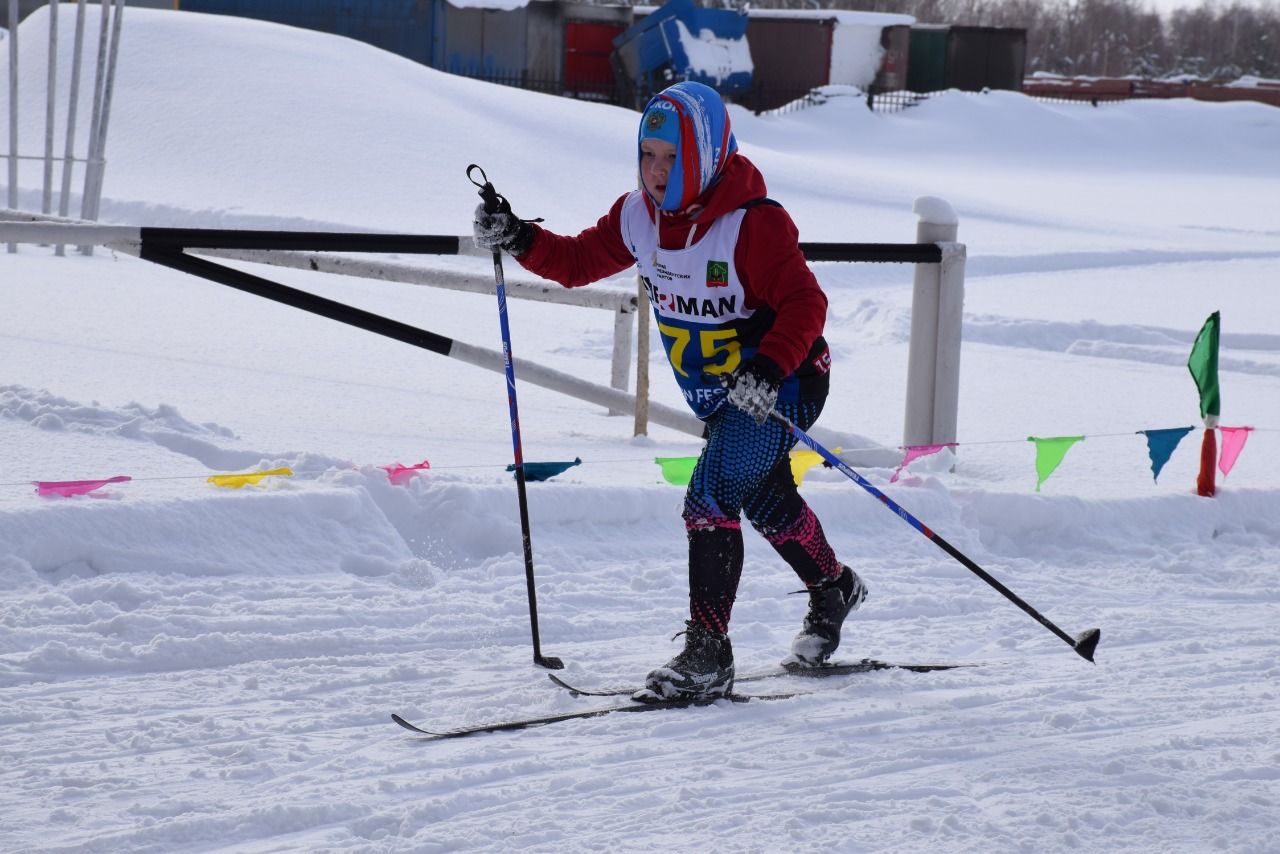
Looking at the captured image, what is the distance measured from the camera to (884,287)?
44.0 ft

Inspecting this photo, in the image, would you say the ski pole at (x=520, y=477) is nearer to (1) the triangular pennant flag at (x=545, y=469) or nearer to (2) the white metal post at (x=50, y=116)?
(1) the triangular pennant flag at (x=545, y=469)

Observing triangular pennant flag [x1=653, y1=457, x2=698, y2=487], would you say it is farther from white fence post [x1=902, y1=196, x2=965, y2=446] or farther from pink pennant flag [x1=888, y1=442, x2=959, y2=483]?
white fence post [x1=902, y1=196, x2=965, y2=446]

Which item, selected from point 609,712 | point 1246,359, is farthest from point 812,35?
point 609,712

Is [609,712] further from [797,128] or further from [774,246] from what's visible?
[797,128]

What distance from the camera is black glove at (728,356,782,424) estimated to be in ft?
10.7

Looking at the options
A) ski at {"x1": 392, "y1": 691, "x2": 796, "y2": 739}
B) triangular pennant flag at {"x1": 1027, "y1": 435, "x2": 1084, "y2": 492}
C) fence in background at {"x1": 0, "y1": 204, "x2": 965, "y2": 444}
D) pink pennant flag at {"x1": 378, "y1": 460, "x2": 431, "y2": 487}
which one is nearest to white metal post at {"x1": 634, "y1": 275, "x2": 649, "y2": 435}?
fence in background at {"x1": 0, "y1": 204, "x2": 965, "y2": 444}

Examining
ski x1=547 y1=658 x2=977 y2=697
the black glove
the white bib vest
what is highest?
the white bib vest

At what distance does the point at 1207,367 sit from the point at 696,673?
116 inches

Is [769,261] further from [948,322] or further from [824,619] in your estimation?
[948,322]

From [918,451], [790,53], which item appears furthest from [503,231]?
[790,53]

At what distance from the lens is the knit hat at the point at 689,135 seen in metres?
3.38

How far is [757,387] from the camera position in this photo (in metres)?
3.26

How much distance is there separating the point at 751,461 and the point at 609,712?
723 mm

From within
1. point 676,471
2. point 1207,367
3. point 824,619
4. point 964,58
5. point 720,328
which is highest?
point 964,58
